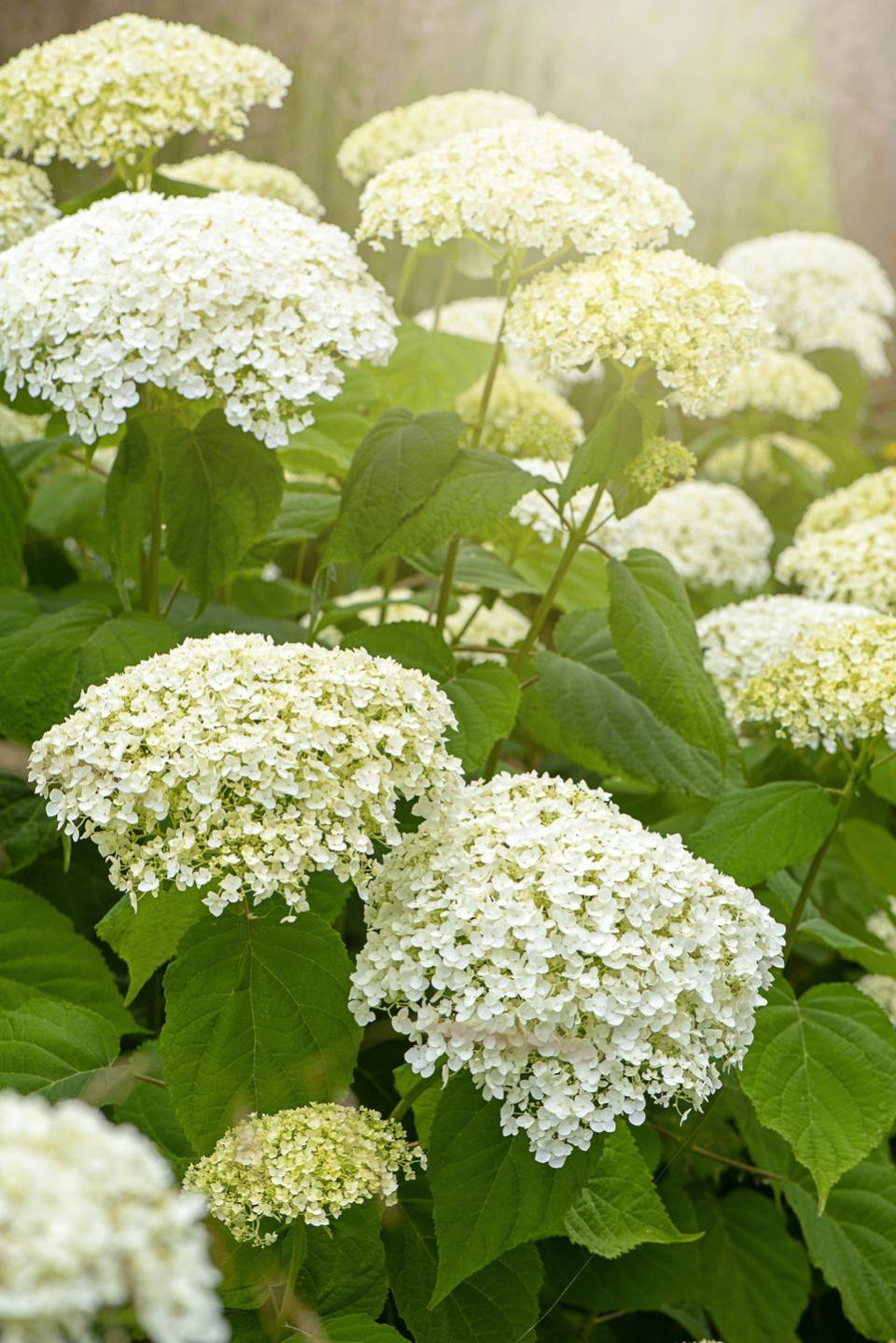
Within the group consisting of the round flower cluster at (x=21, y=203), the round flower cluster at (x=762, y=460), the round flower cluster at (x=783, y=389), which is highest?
the round flower cluster at (x=21, y=203)

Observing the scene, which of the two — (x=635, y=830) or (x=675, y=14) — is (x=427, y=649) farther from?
(x=675, y=14)

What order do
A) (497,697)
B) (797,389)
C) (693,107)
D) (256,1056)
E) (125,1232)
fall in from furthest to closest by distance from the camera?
(693,107), (797,389), (497,697), (256,1056), (125,1232)

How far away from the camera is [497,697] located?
72.3 inches

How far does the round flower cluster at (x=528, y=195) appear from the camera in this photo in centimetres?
194

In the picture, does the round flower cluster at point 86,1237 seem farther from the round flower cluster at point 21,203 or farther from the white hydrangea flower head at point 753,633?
the round flower cluster at point 21,203

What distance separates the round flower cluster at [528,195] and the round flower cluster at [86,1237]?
4.90 feet

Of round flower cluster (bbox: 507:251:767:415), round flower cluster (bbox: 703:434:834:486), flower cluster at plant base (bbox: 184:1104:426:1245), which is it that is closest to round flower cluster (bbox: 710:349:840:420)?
round flower cluster (bbox: 703:434:834:486)

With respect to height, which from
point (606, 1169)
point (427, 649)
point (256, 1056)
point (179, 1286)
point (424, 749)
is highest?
point (179, 1286)

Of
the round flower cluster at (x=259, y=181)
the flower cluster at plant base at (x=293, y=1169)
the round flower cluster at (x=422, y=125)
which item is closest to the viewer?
the flower cluster at plant base at (x=293, y=1169)

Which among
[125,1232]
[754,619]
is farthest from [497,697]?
[125,1232]

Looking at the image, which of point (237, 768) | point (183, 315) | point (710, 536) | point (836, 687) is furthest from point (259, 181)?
point (237, 768)

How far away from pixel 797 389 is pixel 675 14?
11.5 feet

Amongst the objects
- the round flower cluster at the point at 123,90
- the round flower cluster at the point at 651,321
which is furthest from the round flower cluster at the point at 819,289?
the round flower cluster at the point at 651,321

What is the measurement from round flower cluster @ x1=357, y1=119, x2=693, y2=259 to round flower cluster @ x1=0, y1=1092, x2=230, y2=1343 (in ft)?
4.90
